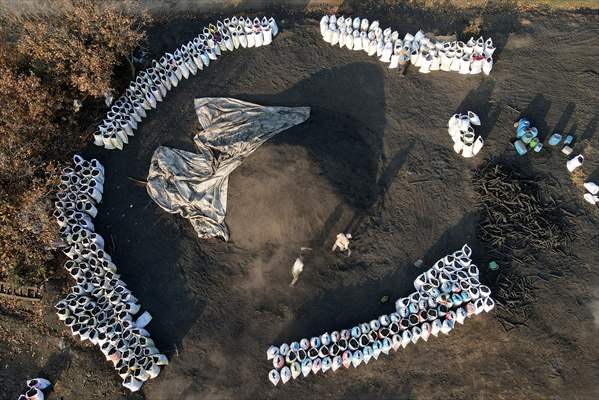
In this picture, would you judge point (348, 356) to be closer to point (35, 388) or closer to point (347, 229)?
point (347, 229)

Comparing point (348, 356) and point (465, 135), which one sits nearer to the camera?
point (348, 356)

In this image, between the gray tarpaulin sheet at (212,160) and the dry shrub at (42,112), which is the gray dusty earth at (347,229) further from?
the dry shrub at (42,112)

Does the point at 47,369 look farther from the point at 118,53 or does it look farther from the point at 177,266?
the point at 118,53

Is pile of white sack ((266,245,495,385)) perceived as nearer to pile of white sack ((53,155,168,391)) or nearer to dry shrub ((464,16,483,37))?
pile of white sack ((53,155,168,391))

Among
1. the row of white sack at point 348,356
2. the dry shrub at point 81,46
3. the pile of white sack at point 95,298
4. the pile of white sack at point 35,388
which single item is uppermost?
the dry shrub at point 81,46

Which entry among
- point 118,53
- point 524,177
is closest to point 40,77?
point 118,53

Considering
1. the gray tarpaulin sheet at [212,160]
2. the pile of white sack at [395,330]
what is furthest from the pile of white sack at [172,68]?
the pile of white sack at [395,330]

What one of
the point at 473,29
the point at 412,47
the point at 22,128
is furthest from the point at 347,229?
the point at 22,128
